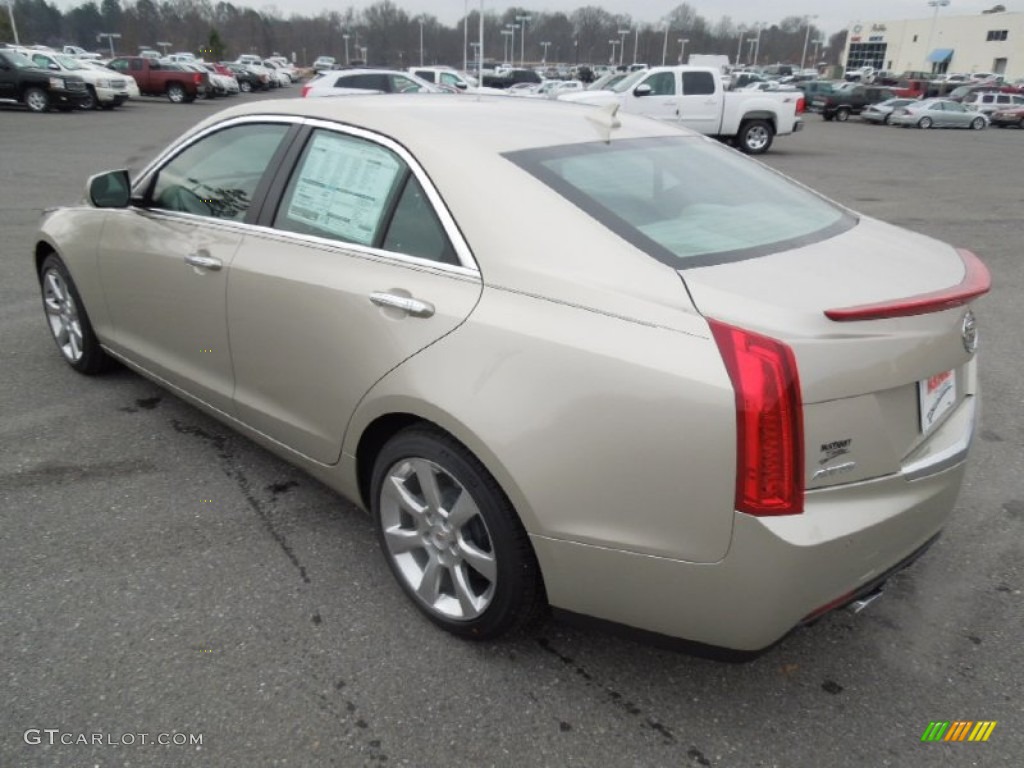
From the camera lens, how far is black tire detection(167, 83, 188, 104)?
114ft

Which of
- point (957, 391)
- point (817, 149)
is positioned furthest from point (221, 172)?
point (817, 149)

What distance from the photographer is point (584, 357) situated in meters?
2.00

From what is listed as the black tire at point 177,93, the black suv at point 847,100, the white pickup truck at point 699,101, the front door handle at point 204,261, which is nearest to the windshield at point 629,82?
the white pickup truck at point 699,101

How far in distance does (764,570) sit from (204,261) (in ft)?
7.97

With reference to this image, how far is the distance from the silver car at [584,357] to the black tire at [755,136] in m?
17.6

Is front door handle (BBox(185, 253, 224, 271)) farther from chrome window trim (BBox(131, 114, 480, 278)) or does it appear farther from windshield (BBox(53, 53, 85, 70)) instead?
windshield (BBox(53, 53, 85, 70))

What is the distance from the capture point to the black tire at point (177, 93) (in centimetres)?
3469

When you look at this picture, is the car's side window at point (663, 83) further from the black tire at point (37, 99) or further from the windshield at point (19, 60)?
the windshield at point (19, 60)

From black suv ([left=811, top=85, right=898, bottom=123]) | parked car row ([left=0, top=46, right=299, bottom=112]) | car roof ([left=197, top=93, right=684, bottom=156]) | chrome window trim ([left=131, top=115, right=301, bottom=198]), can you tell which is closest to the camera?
car roof ([left=197, top=93, right=684, bottom=156])

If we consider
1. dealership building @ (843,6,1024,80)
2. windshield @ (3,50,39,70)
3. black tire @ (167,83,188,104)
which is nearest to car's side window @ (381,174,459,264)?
windshield @ (3,50,39,70)

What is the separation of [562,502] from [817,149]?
2219 cm

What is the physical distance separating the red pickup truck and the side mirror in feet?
115

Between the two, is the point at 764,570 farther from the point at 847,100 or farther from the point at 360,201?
the point at 847,100

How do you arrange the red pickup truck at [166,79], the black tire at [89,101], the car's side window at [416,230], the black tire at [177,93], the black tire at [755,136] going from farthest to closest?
1. the black tire at [177,93]
2. the red pickup truck at [166,79]
3. the black tire at [89,101]
4. the black tire at [755,136]
5. the car's side window at [416,230]
